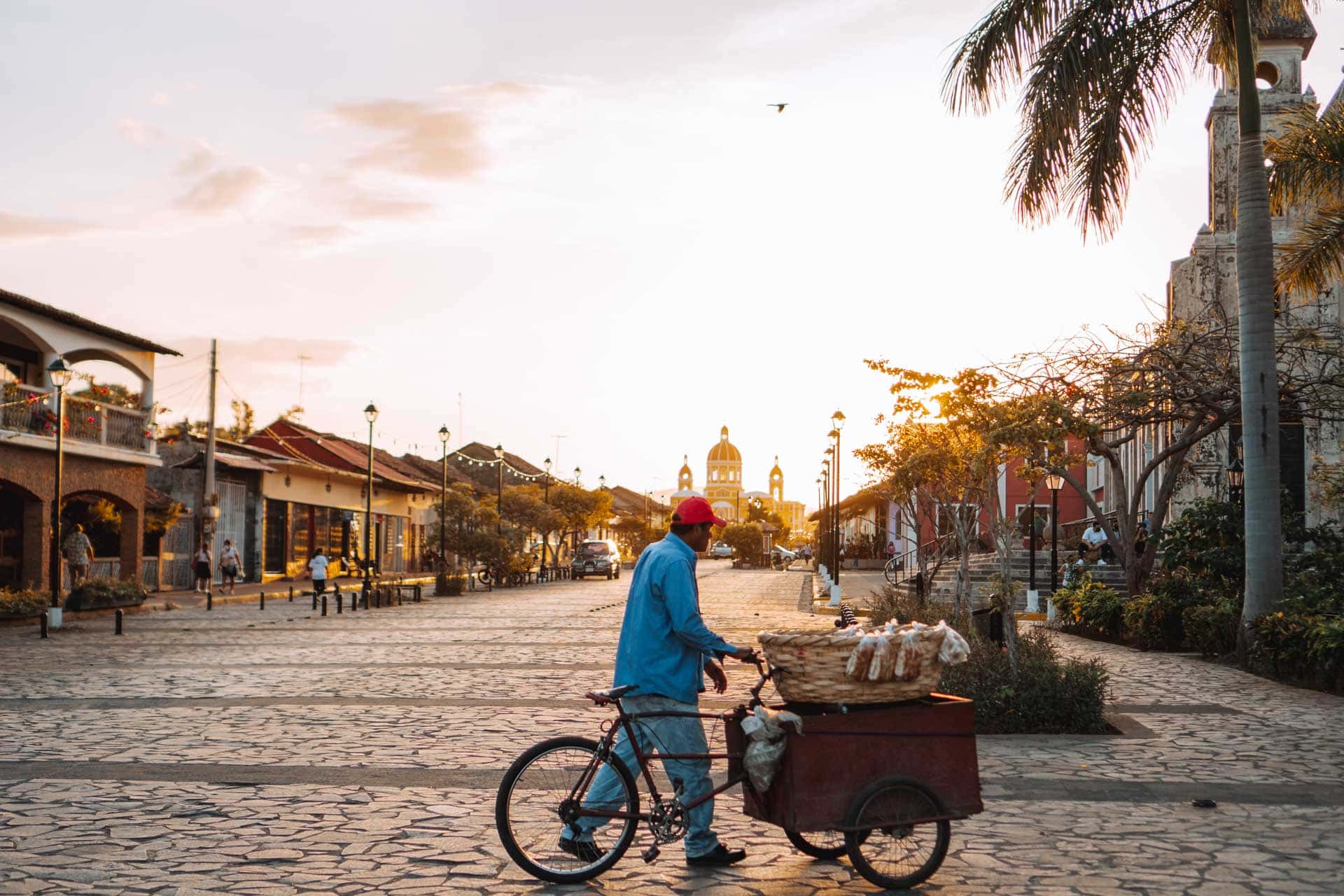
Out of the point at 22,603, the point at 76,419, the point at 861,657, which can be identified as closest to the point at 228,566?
the point at 76,419

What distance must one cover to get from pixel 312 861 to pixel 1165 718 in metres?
7.59

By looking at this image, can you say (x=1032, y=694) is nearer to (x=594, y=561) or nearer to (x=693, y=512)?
(x=693, y=512)

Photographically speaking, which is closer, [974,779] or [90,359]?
[974,779]

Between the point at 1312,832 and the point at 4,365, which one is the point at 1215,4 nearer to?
the point at 1312,832

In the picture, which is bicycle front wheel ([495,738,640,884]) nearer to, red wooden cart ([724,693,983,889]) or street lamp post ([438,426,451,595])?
red wooden cart ([724,693,983,889])

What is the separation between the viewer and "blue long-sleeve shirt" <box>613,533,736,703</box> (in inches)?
227

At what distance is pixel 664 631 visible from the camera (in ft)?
19.2

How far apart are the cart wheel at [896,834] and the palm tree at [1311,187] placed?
1238 centimetres

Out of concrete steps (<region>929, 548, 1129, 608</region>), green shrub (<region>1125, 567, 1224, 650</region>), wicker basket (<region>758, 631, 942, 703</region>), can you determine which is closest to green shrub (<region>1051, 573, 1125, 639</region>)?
green shrub (<region>1125, 567, 1224, 650</region>)

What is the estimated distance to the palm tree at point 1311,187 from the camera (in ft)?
49.4

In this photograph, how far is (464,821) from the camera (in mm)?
6961

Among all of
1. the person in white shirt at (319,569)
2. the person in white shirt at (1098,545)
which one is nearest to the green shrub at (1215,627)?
the person in white shirt at (1098,545)

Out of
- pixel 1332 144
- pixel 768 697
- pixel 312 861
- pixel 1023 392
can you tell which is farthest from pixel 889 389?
pixel 312 861

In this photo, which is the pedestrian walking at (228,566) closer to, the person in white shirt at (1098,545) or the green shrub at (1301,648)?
the person in white shirt at (1098,545)
